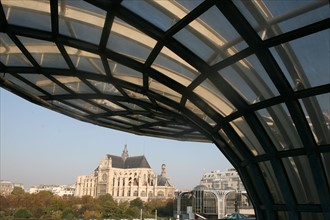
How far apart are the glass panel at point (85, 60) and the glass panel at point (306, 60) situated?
28.4 ft

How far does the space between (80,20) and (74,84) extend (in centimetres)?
838

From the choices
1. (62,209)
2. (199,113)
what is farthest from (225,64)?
(62,209)

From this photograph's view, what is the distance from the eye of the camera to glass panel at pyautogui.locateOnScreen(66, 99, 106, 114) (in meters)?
23.4

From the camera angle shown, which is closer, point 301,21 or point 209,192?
point 301,21

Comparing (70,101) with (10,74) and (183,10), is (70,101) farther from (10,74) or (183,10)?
(183,10)

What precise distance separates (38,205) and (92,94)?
349 feet

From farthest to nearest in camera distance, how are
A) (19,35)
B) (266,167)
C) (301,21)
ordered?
(266,167) → (19,35) → (301,21)

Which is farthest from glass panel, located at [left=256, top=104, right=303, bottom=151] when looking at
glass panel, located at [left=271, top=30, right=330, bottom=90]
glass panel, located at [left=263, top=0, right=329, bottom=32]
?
glass panel, located at [left=263, top=0, right=329, bottom=32]

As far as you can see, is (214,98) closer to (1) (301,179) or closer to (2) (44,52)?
(1) (301,179)

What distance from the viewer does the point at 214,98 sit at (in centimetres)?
1473

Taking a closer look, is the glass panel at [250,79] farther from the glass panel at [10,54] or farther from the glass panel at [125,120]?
the glass panel at [125,120]

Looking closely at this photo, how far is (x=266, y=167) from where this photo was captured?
15625 mm

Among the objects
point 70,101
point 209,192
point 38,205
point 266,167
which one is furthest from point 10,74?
point 38,205

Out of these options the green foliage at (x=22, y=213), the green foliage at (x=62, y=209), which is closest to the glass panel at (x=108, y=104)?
the green foliage at (x=22, y=213)
